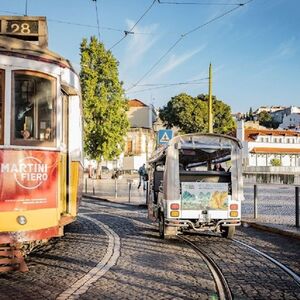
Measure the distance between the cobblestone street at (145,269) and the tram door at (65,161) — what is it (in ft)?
3.37

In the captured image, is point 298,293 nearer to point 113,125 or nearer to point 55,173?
point 55,173

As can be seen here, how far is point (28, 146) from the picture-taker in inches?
306

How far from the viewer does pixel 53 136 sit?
817cm

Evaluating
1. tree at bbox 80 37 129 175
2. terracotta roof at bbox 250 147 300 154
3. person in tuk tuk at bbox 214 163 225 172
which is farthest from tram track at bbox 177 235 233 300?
terracotta roof at bbox 250 147 300 154

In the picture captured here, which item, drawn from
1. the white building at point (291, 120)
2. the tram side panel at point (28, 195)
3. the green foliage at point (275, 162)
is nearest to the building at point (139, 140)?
the green foliage at point (275, 162)

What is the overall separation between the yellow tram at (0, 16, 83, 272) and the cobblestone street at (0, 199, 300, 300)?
0.69 metres

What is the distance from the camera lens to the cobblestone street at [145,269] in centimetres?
657

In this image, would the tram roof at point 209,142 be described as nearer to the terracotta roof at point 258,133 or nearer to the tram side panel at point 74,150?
the tram side panel at point 74,150

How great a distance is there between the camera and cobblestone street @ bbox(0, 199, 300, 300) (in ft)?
21.5

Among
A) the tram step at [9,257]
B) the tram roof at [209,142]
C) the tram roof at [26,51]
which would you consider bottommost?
the tram step at [9,257]

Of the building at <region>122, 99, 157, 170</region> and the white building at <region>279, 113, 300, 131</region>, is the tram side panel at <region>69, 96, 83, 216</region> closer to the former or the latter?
the building at <region>122, 99, 157, 170</region>


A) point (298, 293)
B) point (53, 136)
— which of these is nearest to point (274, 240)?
point (298, 293)

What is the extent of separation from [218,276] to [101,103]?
44.1 metres

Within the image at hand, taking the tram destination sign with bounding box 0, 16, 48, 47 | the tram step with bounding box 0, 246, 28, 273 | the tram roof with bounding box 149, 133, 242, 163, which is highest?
the tram destination sign with bounding box 0, 16, 48, 47
